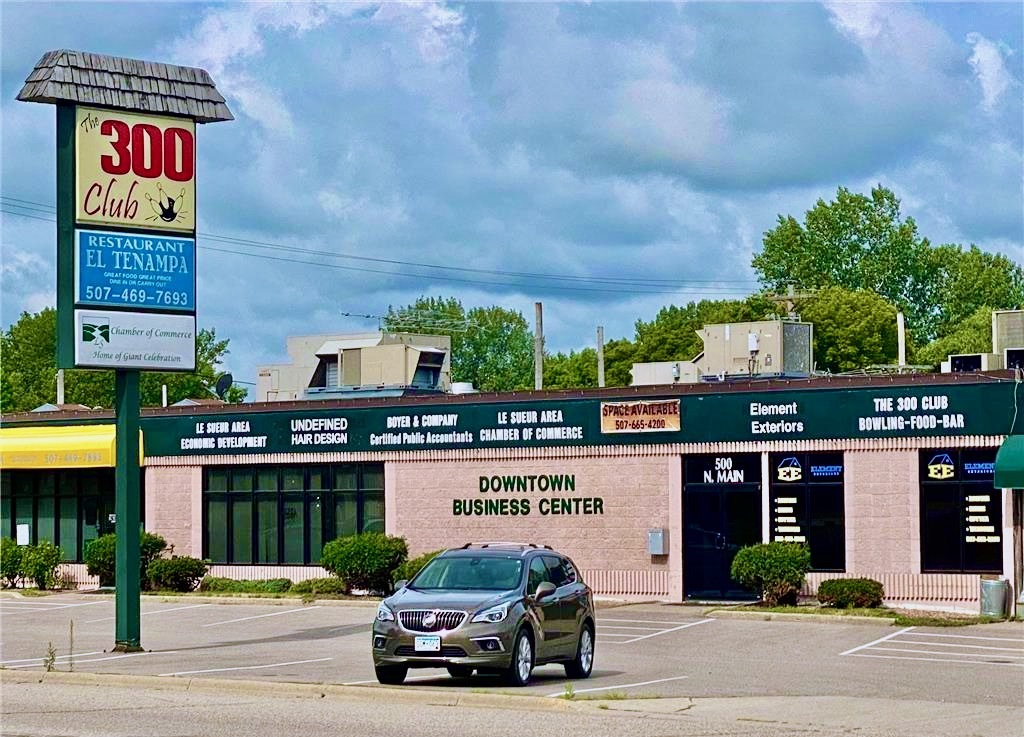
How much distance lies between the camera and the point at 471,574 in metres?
22.0

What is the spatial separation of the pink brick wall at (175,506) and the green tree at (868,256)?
67.2 metres

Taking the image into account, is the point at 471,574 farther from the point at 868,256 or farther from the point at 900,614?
the point at 868,256

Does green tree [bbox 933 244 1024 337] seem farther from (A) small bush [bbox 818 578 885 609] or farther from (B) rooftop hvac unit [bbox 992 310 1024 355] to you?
(A) small bush [bbox 818 578 885 609]

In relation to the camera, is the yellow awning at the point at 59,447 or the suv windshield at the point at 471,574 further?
the yellow awning at the point at 59,447

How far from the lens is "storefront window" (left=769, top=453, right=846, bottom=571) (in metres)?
35.2

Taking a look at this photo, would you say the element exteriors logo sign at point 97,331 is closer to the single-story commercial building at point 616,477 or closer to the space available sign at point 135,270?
the space available sign at point 135,270

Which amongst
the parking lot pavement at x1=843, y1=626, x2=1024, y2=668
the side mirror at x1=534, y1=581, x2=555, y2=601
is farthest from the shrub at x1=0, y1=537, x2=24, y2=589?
the side mirror at x1=534, y1=581, x2=555, y2=601

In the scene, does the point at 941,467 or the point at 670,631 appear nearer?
the point at 670,631

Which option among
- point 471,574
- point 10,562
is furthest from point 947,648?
point 10,562

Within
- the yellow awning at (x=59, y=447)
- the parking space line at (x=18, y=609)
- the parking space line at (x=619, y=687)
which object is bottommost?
the parking space line at (x=18, y=609)

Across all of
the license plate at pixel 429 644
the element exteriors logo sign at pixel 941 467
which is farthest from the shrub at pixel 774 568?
the license plate at pixel 429 644

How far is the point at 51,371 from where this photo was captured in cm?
10100

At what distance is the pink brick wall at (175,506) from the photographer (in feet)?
144

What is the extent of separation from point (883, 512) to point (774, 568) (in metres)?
2.68
